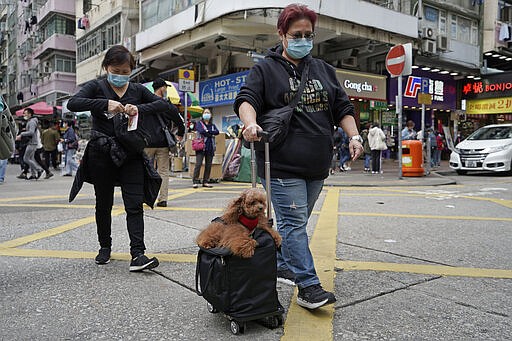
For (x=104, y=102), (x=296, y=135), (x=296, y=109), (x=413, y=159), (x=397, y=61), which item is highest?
(x=397, y=61)

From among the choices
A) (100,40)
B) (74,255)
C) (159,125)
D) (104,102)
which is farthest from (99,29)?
(104,102)

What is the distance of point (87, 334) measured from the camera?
2436mm

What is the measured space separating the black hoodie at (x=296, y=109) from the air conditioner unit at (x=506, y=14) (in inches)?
1038

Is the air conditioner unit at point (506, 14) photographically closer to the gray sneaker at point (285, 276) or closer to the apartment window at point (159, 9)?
the apartment window at point (159, 9)

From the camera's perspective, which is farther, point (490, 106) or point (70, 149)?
point (490, 106)

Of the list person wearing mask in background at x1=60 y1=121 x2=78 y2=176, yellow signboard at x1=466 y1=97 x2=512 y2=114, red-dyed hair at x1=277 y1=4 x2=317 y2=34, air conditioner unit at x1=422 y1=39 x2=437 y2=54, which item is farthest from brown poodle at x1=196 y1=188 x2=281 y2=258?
yellow signboard at x1=466 y1=97 x2=512 y2=114

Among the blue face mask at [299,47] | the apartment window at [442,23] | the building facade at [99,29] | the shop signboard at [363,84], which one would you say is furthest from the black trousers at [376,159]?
the building facade at [99,29]

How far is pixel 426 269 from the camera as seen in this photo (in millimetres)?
3635

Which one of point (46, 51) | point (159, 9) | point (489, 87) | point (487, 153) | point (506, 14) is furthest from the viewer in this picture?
point (46, 51)

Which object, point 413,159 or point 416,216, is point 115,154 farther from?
point 413,159

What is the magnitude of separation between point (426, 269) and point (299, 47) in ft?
6.63

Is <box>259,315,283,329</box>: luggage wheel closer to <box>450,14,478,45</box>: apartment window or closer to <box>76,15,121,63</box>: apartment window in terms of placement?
<box>450,14,478,45</box>: apartment window

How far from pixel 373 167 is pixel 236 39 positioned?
23.2 ft

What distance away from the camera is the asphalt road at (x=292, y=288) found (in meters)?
2.50
